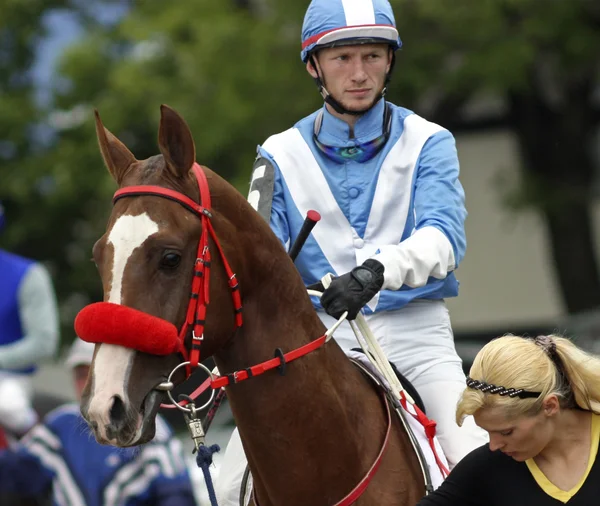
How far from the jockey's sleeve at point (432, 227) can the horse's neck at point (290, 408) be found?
0.33 meters

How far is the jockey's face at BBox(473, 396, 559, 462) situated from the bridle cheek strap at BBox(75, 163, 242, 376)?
0.86 m

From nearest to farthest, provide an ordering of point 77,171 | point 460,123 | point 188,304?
point 188,304
point 77,171
point 460,123

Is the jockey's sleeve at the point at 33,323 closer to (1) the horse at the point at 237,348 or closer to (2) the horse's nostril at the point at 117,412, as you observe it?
(1) the horse at the point at 237,348

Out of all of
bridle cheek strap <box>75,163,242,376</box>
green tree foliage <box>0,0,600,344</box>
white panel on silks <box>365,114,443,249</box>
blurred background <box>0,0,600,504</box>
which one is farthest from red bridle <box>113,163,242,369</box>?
green tree foliage <box>0,0,600,344</box>

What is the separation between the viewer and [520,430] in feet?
11.4

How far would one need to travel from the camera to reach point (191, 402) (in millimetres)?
3895

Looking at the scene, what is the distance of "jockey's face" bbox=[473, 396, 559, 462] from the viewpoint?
3469 mm

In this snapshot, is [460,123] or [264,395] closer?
[264,395]

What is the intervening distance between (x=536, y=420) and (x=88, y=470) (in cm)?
430

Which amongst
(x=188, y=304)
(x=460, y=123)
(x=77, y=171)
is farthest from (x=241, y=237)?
(x=460, y=123)

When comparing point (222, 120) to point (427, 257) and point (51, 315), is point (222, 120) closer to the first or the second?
point (51, 315)

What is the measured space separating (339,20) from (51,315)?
4.17m

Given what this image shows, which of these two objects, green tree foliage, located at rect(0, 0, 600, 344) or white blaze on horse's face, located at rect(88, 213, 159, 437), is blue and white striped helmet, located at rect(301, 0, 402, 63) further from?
green tree foliage, located at rect(0, 0, 600, 344)

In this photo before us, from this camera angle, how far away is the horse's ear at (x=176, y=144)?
12.4ft
